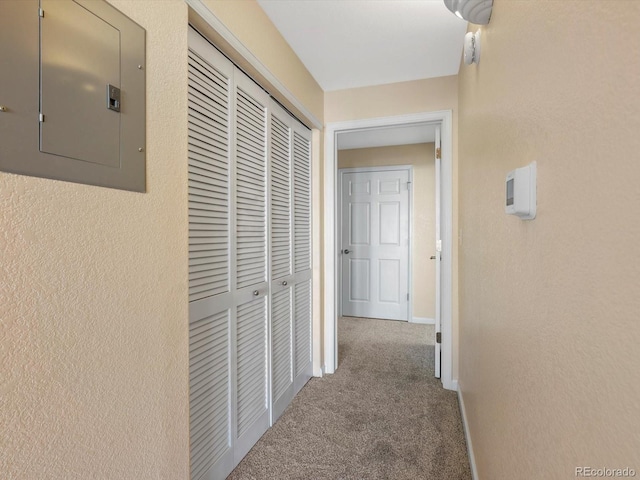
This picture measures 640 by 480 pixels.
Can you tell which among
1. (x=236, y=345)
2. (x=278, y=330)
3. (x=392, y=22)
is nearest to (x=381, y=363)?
(x=278, y=330)

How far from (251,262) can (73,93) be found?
114cm

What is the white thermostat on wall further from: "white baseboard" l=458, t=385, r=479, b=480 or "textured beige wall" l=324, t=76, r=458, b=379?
"textured beige wall" l=324, t=76, r=458, b=379

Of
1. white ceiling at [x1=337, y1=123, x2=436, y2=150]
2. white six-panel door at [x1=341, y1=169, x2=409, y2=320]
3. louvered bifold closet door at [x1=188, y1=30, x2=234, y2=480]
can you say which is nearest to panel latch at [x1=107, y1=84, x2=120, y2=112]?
louvered bifold closet door at [x1=188, y1=30, x2=234, y2=480]

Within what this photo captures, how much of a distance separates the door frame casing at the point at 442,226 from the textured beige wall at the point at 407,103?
29 mm

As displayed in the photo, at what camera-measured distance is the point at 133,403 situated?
91 cm

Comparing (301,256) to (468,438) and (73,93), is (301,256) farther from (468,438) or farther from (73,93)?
(73,93)

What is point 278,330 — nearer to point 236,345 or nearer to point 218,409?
point 236,345

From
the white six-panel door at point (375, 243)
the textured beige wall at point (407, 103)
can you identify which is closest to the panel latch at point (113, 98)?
the textured beige wall at point (407, 103)

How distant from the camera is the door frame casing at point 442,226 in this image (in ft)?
8.13

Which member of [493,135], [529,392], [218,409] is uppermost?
[493,135]

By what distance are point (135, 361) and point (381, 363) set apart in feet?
7.79

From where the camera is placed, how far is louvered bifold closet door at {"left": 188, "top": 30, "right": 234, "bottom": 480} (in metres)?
1.33

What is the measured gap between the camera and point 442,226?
2.57m

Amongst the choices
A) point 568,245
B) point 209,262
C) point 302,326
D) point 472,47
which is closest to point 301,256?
point 302,326
